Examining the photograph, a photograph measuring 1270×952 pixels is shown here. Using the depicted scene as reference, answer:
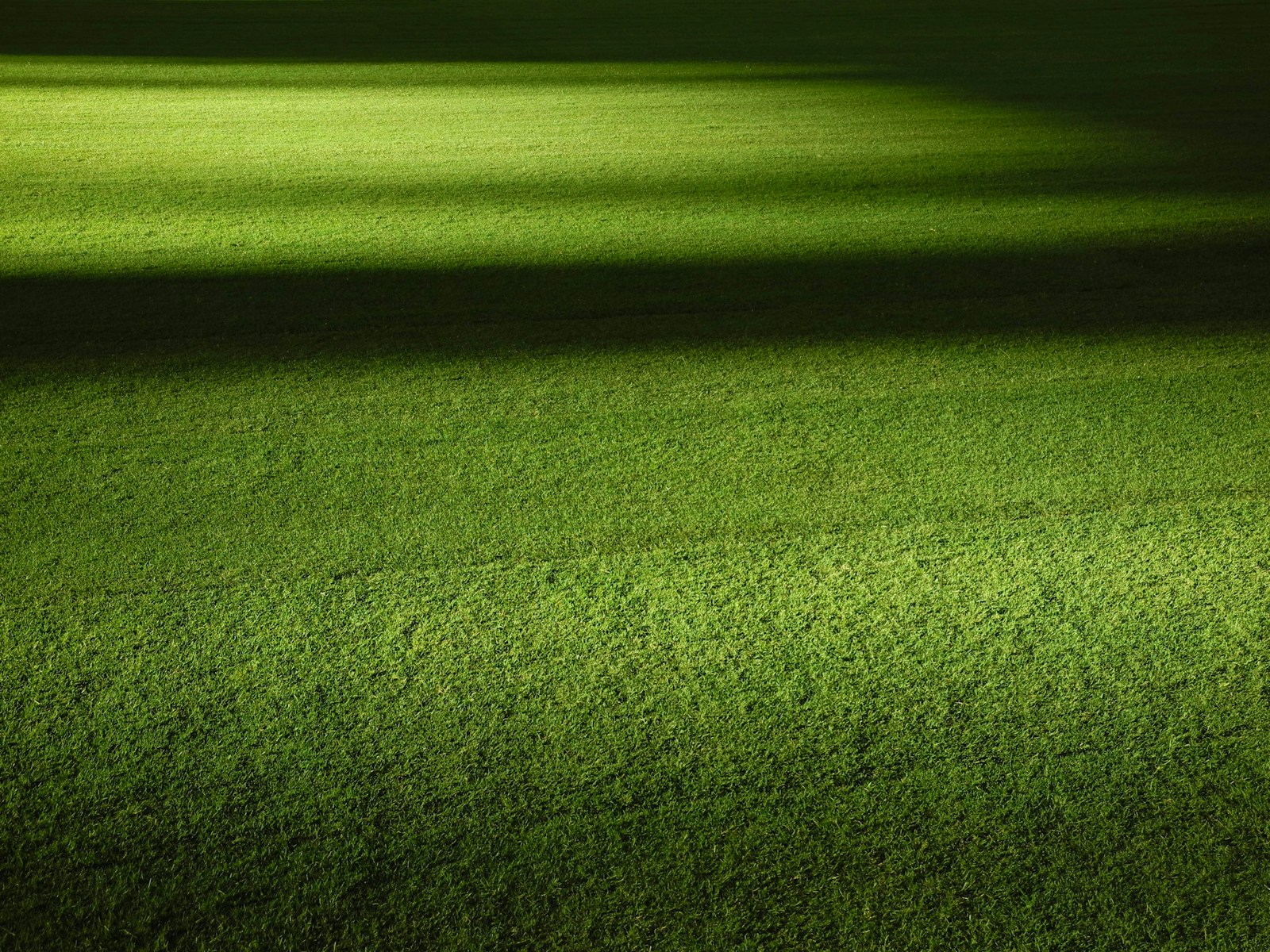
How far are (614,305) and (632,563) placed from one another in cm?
139

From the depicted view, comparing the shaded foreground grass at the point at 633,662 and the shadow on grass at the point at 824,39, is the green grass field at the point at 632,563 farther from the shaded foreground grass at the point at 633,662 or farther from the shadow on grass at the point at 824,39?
the shadow on grass at the point at 824,39

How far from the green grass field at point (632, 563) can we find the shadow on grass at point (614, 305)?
20 millimetres

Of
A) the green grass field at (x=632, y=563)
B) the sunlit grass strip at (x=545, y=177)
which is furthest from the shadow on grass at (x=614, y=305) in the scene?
the sunlit grass strip at (x=545, y=177)

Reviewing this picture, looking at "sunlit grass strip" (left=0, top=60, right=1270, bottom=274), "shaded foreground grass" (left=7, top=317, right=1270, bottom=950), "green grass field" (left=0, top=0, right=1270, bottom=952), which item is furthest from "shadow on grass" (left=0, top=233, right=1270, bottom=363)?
"shaded foreground grass" (left=7, top=317, right=1270, bottom=950)

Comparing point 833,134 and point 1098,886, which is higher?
point 833,134

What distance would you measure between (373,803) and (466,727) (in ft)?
0.61

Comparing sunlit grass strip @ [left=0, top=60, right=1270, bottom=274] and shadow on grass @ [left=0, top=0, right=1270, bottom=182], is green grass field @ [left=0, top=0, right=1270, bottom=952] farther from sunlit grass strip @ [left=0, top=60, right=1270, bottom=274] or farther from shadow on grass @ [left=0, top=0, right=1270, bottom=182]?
shadow on grass @ [left=0, top=0, right=1270, bottom=182]

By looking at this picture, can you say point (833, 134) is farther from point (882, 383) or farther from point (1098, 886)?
point (1098, 886)

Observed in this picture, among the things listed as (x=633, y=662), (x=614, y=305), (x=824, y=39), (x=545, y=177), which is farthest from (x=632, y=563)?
(x=824, y=39)

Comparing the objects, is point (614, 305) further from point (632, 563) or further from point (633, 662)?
point (633, 662)

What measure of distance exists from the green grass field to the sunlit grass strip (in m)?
0.04

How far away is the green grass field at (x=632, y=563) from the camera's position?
4.72 feet

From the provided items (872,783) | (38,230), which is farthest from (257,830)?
(38,230)

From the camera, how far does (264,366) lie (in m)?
2.81
